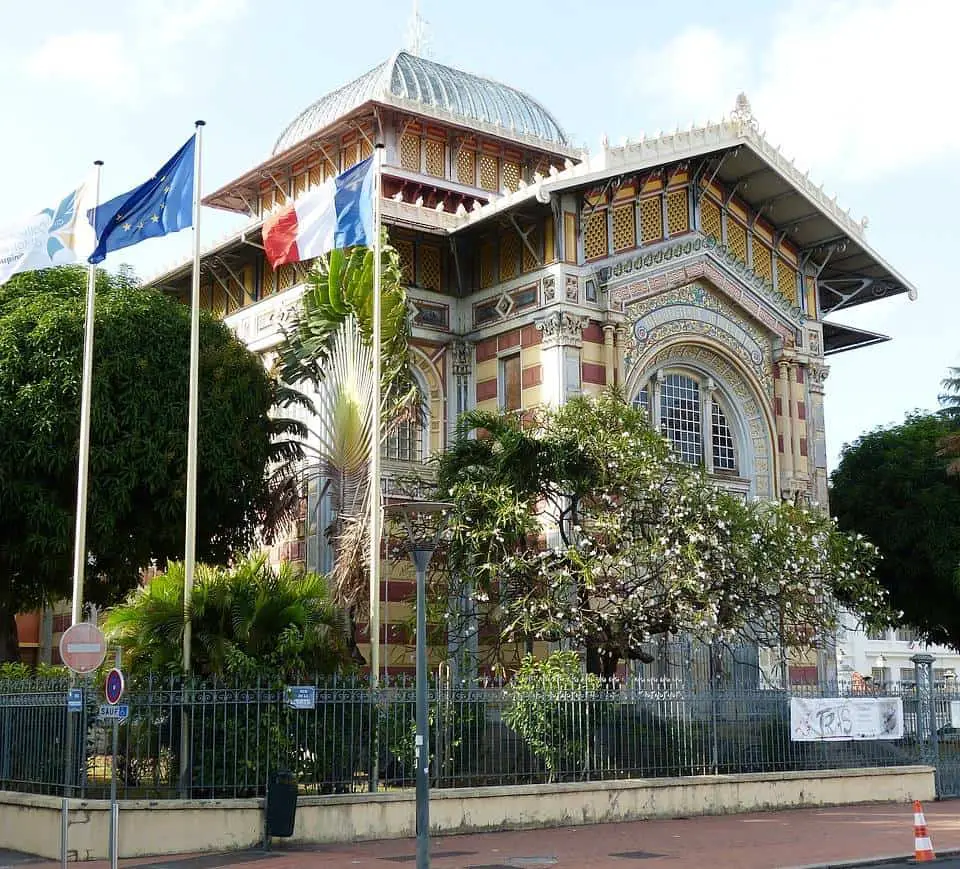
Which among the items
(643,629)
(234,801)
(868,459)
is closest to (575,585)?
(643,629)

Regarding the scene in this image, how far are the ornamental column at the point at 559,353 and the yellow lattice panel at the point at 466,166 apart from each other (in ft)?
26.3

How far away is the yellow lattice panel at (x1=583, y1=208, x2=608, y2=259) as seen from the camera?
31.6 m

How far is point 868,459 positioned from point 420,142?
16.8 metres

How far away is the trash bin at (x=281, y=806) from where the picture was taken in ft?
59.1

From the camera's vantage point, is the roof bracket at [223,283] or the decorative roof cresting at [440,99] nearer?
the roof bracket at [223,283]

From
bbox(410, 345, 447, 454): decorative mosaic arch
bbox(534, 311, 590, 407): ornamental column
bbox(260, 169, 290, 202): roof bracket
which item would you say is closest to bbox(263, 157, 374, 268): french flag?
bbox(534, 311, 590, 407): ornamental column

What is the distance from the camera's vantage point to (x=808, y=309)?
120 feet

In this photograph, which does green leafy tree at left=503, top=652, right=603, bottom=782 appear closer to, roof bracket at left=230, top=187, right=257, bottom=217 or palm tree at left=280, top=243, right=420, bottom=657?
palm tree at left=280, top=243, right=420, bottom=657

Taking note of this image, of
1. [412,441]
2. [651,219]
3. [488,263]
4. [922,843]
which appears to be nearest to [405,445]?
[412,441]

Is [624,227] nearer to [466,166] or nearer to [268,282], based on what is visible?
[466,166]

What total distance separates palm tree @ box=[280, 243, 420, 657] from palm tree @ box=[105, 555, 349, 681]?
4.60 meters

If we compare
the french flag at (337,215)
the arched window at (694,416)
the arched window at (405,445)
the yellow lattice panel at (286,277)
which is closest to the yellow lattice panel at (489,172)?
the yellow lattice panel at (286,277)

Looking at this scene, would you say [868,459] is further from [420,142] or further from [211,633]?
[211,633]

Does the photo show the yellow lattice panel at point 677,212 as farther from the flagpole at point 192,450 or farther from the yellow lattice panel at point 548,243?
the flagpole at point 192,450
